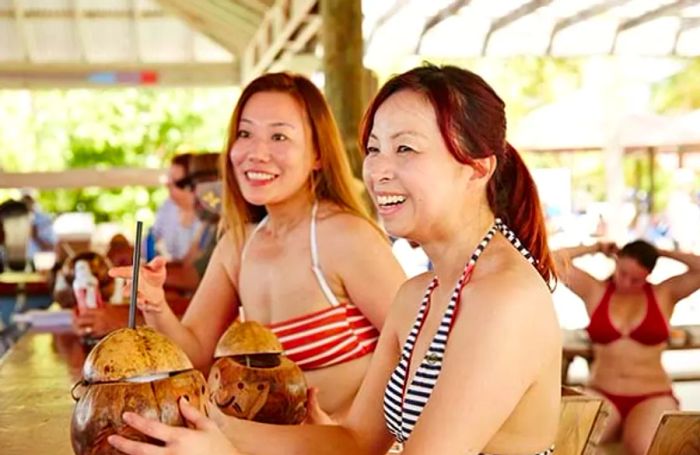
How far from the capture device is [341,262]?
8.43 ft

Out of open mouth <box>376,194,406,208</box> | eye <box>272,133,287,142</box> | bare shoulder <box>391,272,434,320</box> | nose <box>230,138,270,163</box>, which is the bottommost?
bare shoulder <box>391,272,434,320</box>

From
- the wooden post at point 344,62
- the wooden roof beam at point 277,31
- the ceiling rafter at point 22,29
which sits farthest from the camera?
the ceiling rafter at point 22,29

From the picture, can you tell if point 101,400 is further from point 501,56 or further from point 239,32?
point 239,32

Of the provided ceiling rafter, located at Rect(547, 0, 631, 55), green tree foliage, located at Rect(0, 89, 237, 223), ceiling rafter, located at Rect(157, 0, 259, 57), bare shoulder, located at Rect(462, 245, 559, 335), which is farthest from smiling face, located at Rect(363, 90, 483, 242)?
green tree foliage, located at Rect(0, 89, 237, 223)

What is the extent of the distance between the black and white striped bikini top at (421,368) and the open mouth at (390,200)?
0.12 metres

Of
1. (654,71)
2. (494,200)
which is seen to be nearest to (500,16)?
(494,200)

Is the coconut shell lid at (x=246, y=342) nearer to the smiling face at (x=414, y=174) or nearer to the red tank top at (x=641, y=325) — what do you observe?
the smiling face at (x=414, y=174)

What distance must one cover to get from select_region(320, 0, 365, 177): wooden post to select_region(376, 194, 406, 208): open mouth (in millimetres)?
3862

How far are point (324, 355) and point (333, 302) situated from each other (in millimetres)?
119

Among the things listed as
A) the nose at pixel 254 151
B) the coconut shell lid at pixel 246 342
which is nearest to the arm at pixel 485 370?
the coconut shell lid at pixel 246 342

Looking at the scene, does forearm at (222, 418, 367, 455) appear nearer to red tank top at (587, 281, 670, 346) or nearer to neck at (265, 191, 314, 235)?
neck at (265, 191, 314, 235)

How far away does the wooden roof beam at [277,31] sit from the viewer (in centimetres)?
792

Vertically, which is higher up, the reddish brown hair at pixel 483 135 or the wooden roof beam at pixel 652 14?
the wooden roof beam at pixel 652 14

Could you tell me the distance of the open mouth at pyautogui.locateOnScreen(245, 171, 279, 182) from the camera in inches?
104
